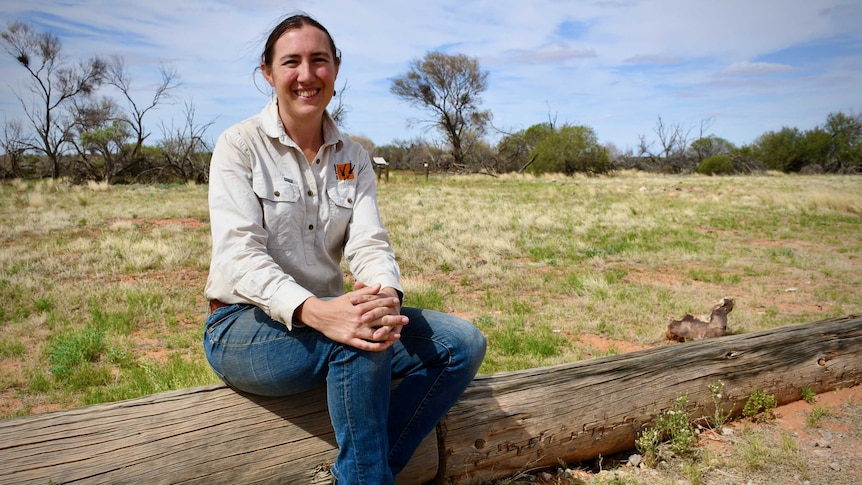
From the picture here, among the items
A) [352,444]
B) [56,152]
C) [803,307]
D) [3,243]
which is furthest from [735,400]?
[56,152]

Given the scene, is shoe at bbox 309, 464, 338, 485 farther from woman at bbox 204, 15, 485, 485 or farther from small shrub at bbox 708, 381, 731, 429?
small shrub at bbox 708, 381, 731, 429

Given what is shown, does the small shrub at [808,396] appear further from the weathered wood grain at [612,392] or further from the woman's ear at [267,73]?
the woman's ear at [267,73]

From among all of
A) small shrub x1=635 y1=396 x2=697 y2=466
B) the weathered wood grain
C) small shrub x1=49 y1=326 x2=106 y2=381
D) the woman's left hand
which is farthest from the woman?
small shrub x1=49 y1=326 x2=106 y2=381

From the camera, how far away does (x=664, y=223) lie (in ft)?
38.5

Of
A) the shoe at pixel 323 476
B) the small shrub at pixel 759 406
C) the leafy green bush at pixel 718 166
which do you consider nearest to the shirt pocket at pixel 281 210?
the shoe at pixel 323 476

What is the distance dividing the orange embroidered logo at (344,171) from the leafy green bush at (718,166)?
38.3 meters

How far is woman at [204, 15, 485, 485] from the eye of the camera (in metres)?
1.97

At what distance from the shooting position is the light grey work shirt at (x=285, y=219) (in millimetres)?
2084

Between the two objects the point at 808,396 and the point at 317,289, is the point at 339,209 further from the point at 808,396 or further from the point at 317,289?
the point at 808,396

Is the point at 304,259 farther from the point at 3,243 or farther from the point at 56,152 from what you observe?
the point at 56,152

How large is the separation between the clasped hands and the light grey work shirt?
0.22 ft

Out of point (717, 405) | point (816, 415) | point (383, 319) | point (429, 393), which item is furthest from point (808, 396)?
point (383, 319)

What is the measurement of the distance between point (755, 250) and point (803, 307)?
3.30m

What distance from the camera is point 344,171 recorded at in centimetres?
255
